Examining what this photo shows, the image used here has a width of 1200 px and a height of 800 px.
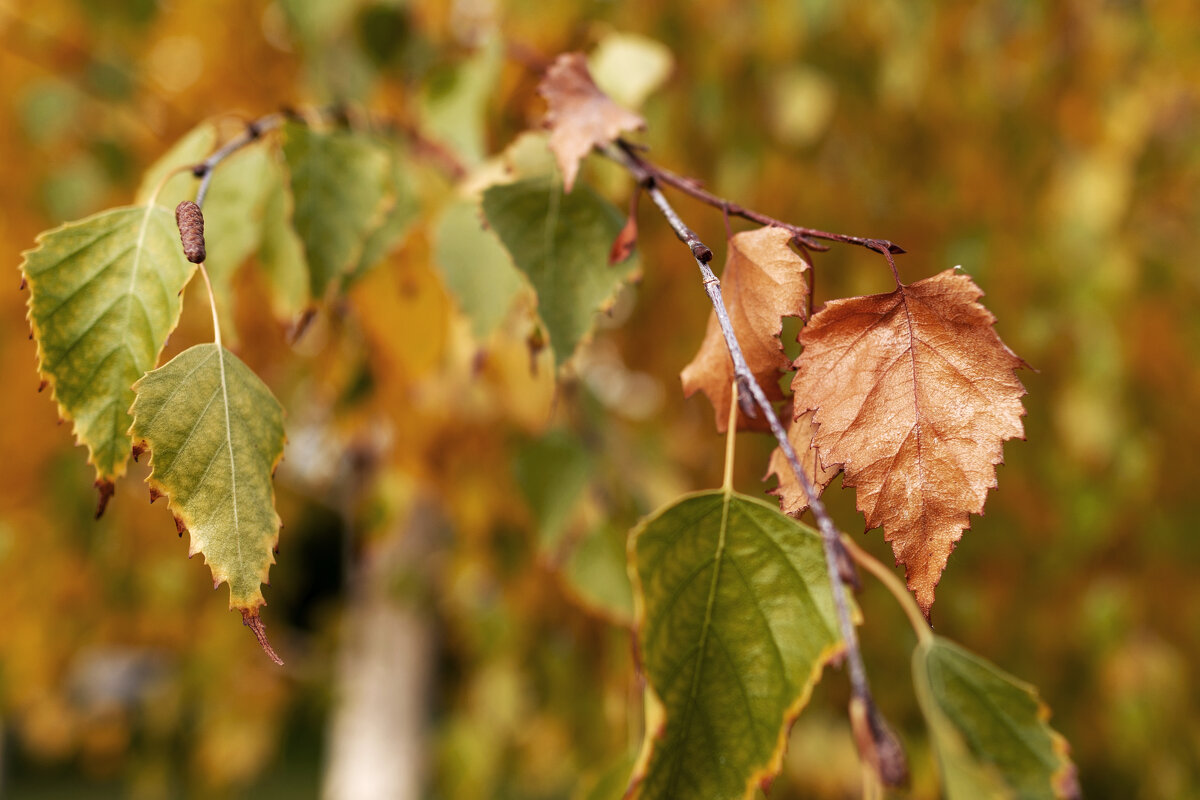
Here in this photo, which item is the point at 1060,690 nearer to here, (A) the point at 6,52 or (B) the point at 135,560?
(B) the point at 135,560

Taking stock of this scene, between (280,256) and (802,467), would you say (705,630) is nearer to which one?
(802,467)

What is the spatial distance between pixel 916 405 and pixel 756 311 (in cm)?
8

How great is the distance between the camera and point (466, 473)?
55.1 inches

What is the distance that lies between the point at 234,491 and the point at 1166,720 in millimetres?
1805

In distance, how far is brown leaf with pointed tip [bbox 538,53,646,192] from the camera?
1.49 feet

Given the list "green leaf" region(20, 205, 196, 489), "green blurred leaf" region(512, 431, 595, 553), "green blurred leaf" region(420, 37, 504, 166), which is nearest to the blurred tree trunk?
"green blurred leaf" region(512, 431, 595, 553)

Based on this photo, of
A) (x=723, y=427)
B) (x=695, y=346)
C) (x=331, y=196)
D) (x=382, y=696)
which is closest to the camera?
(x=723, y=427)

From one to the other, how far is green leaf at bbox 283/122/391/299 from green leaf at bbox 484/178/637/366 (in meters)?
0.10

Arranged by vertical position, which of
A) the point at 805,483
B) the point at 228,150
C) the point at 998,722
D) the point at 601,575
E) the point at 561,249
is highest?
the point at 228,150

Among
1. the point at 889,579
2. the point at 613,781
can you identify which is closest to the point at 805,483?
the point at 889,579

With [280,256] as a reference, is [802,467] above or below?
below

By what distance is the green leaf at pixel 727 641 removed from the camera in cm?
35

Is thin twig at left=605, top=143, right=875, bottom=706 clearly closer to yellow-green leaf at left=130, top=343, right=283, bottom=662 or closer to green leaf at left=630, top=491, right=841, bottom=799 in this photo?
green leaf at left=630, top=491, right=841, bottom=799

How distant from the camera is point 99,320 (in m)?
0.38
